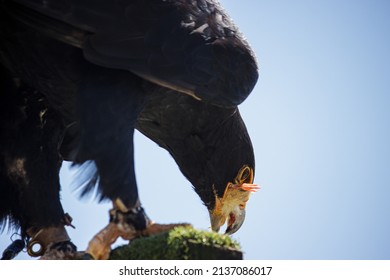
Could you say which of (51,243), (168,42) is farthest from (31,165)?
(168,42)

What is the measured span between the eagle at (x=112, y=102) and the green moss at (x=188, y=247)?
0.49 metres

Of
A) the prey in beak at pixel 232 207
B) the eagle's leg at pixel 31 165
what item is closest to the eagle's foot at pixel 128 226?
the eagle's leg at pixel 31 165

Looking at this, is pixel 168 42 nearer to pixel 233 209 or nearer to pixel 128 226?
pixel 128 226

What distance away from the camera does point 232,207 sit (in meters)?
7.60

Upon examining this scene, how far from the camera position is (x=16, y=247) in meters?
6.98

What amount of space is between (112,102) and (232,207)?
6.08 ft

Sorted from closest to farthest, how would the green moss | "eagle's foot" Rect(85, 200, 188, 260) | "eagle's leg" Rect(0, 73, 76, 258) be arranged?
1. the green moss
2. "eagle's foot" Rect(85, 200, 188, 260)
3. "eagle's leg" Rect(0, 73, 76, 258)

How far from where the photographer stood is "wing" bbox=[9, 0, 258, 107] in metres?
6.15

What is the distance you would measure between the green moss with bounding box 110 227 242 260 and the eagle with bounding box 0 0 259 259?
0.49 meters

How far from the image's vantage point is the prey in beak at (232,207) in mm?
7590

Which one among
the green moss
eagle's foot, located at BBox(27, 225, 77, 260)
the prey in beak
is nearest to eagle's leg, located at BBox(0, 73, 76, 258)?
eagle's foot, located at BBox(27, 225, 77, 260)

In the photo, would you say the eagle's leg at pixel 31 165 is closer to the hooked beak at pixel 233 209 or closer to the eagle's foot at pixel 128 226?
the eagle's foot at pixel 128 226

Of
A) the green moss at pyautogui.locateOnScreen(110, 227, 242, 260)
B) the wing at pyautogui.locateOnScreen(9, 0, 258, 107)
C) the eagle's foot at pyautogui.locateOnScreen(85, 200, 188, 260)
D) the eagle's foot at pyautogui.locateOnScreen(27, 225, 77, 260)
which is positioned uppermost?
the wing at pyautogui.locateOnScreen(9, 0, 258, 107)

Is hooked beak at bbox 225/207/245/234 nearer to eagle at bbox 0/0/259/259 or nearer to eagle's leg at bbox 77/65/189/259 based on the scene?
eagle at bbox 0/0/259/259
